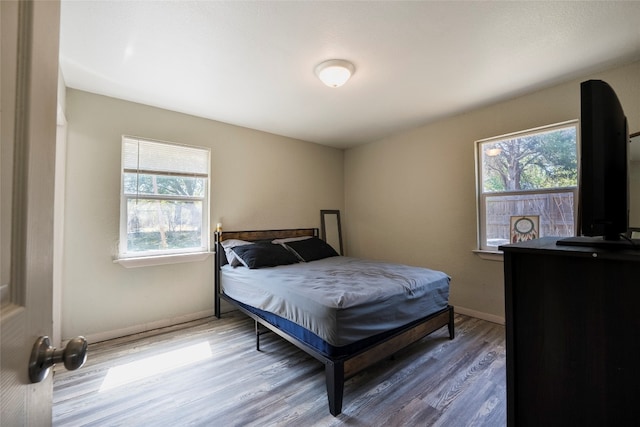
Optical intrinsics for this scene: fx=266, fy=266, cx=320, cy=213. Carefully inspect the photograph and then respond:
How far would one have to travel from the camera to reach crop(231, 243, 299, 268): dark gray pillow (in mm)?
2997

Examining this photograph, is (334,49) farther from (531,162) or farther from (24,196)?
(531,162)

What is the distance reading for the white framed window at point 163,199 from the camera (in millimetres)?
2859

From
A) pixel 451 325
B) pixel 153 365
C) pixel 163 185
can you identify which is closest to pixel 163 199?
pixel 163 185

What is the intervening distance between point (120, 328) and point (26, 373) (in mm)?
2923

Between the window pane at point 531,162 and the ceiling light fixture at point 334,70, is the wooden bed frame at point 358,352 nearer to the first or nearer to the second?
the window pane at point 531,162

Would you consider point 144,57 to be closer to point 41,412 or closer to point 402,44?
point 402,44

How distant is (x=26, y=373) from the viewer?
1.46 feet

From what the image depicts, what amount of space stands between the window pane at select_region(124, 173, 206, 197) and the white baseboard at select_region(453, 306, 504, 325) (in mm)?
3544

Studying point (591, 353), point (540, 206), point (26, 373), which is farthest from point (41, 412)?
point (540, 206)

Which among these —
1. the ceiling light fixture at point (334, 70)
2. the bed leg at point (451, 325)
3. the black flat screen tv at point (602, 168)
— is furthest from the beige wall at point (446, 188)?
the black flat screen tv at point (602, 168)

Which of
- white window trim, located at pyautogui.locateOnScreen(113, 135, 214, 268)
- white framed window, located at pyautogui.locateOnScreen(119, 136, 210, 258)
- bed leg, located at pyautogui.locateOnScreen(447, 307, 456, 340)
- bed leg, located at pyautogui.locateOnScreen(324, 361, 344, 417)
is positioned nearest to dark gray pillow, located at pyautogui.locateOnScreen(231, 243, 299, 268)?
white window trim, located at pyautogui.locateOnScreen(113, 135, 214, 268)

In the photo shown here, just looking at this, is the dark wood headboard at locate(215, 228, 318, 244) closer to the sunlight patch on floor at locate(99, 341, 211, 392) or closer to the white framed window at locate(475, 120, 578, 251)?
the sunlight patch on floor at locate(99, 341, 211, 392)

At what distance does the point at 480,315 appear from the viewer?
3.14m

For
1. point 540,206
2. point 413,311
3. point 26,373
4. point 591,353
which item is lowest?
point 413,311
